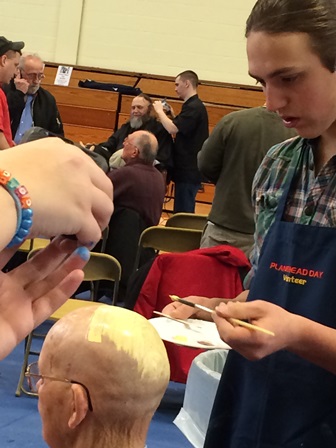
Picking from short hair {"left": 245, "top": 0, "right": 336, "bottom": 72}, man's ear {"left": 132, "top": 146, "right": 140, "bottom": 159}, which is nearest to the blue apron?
short hair {"left": 245, "top": 0, "right": 336, "bottom": 72}

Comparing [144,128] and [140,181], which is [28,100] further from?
[140,181]

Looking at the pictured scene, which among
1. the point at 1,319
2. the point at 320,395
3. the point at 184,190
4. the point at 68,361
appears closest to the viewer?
the point at 1,319

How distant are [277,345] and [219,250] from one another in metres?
2.32

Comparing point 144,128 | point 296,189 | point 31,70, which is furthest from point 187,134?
point 296,189

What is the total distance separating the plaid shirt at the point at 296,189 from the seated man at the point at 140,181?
326cm

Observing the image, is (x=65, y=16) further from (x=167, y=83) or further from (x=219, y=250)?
(x=219, y=250)

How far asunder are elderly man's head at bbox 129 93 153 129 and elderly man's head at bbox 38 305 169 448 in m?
5.35

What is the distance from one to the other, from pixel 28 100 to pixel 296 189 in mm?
4834

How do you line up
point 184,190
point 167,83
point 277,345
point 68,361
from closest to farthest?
point 277,345
point 68,361
point 184,190
point 167,83

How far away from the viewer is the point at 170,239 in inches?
178

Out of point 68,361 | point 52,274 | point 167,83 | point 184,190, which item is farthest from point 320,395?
point 167,83

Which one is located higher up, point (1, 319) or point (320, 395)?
point (1, 319)

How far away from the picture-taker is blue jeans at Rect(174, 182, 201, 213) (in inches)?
271

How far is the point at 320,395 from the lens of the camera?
136cm
